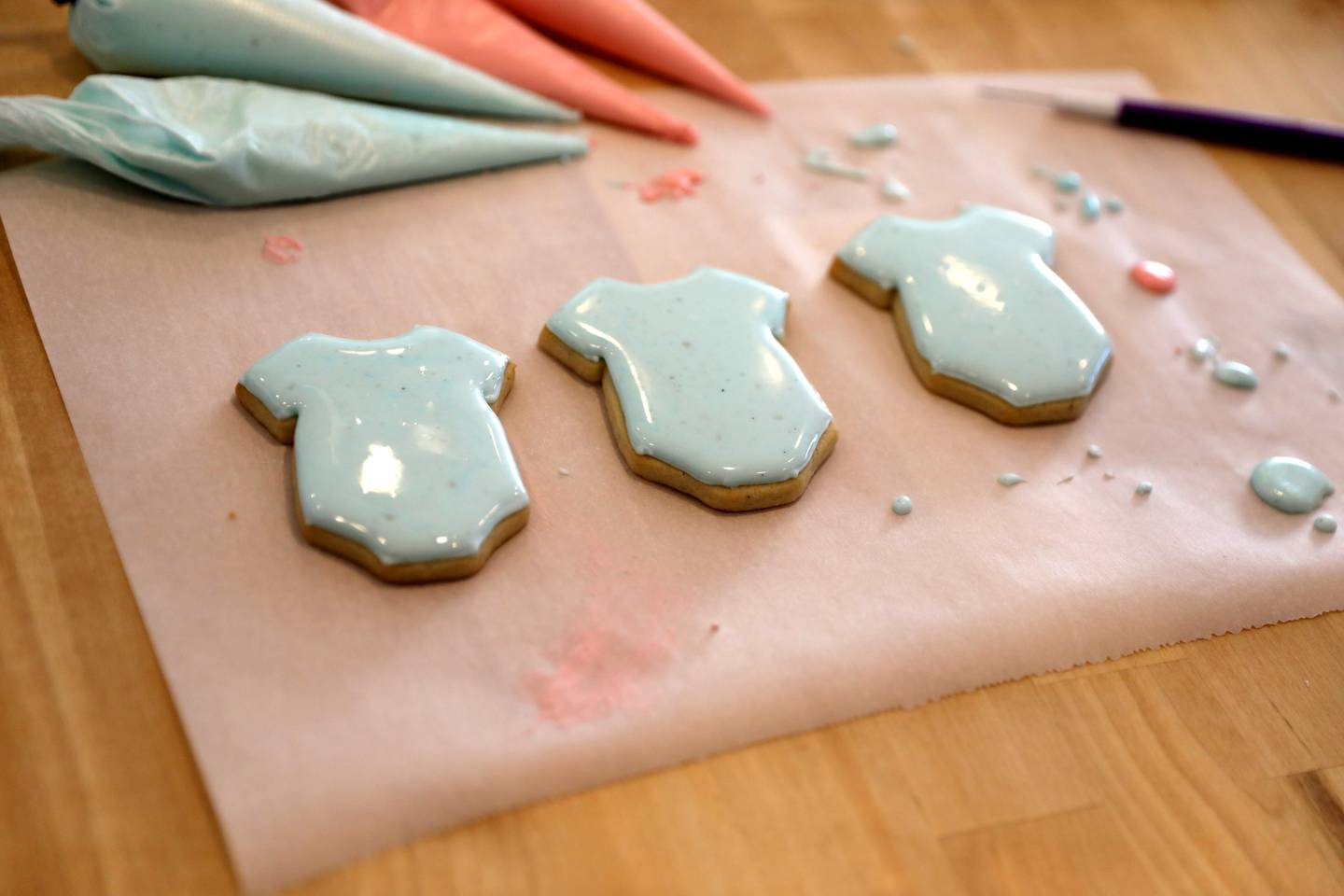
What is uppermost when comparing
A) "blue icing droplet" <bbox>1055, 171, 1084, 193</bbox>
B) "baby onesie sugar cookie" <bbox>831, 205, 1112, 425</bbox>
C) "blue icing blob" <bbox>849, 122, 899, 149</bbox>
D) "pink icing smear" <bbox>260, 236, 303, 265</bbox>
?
"blue icing blob" <bbox>849, 122, 899, 149</bbox>

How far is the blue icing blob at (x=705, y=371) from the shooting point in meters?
0.88

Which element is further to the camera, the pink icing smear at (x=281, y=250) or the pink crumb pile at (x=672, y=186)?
the pink crumb pile at (x=672, y=186)

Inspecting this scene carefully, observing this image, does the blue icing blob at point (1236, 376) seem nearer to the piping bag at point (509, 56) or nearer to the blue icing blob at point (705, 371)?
the blue icing blob at point (705, 371)

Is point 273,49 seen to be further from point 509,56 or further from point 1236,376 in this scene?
point 1236,376

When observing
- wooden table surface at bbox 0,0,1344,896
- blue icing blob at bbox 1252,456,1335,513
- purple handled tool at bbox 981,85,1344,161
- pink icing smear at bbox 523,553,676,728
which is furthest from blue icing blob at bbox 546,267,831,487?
purple handled tool at bbox 981,85,1344,161

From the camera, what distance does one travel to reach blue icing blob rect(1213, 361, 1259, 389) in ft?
3.46

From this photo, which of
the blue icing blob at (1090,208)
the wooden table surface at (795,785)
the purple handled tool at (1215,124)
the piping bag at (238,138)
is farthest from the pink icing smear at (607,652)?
the purple handled tool at (1215,124)

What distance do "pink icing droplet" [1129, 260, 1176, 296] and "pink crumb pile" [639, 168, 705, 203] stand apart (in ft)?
1.39

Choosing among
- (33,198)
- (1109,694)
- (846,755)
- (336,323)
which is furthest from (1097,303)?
(33,198)

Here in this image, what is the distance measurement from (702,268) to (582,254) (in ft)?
0.36

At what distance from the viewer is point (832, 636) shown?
815 mm

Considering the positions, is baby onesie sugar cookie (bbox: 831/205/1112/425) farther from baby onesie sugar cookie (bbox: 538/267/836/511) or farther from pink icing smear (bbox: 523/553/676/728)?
pink icing smear (bbox: 523/553/676/728)

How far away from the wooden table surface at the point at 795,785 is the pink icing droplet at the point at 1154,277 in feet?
1.20

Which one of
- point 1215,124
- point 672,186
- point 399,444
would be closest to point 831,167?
point 672,186
